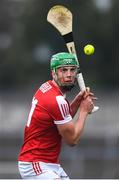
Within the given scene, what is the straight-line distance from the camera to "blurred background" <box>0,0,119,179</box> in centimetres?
1977

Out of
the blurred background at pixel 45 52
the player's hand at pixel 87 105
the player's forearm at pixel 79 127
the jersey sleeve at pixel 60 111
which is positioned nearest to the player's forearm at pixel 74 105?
the player's hand at pixel 87 105

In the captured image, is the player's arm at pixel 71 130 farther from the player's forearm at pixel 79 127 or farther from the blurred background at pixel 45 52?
the blurred background at pixel 45 52

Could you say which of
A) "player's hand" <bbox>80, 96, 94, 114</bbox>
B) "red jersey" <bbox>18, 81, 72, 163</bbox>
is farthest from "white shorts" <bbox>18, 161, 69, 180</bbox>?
"player's hand" <bbox>80, 96, 94, 114</bbox>

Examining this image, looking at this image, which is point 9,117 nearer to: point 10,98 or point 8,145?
point 10,98

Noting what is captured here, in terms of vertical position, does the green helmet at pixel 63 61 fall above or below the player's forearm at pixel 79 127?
above

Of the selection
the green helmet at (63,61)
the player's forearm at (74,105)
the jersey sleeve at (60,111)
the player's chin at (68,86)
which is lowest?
the player's forearm at (74,105)

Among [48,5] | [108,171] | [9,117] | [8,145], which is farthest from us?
[48,5]

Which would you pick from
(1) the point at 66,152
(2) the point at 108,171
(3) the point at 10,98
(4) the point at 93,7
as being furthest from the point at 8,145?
(4) the point at 93,7

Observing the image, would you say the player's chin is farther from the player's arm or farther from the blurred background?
the blurred background

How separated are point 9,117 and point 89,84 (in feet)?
7.57

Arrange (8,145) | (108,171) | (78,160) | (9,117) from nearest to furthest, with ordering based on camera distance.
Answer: (108,171)
(78,160)
(8,145)
(9,117)

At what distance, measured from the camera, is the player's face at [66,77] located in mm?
7152

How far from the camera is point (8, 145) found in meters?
17.4

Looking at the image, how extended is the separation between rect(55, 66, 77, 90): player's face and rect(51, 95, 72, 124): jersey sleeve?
119 mm
